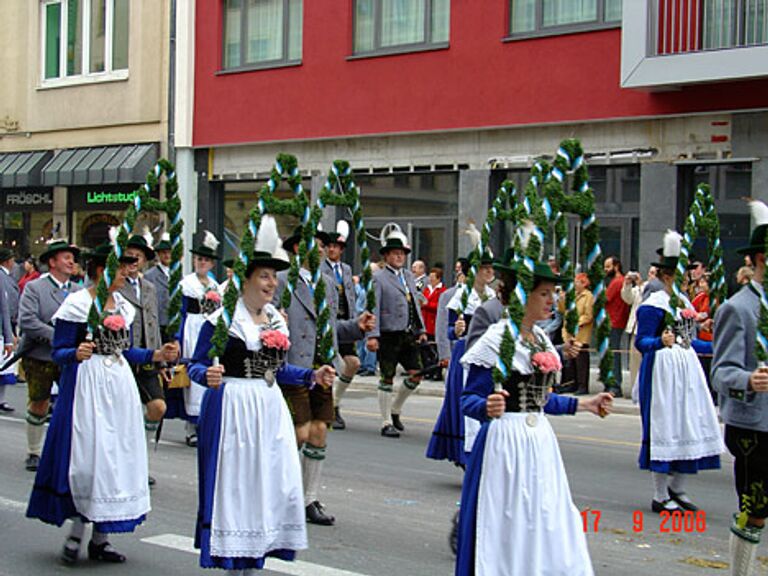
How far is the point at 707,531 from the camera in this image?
9008mm

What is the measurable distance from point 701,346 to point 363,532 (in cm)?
351

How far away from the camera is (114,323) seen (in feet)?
25.9

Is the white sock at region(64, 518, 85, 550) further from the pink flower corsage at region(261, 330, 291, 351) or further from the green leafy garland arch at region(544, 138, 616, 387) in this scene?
the green leafy garland arch at region(544, 138, 616, 387)

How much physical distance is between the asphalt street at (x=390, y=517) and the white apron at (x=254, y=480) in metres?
0.99

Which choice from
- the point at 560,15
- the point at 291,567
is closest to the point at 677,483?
the point at 291,567

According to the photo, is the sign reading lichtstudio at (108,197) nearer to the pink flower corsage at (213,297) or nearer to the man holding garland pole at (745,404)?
the pink flower corsage at (213,297)

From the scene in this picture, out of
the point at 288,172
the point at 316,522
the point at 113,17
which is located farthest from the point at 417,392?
the point at 113,17

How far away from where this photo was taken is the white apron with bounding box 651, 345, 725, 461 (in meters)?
9.62

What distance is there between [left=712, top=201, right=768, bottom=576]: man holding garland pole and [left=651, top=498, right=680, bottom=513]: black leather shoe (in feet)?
9.32

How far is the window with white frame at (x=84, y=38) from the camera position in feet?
91.1

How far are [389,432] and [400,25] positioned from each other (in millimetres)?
11229

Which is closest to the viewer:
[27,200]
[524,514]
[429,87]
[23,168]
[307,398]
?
[524,514]

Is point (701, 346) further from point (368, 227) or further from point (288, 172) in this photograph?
point (368, 227)

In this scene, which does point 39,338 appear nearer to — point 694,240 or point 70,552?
point 70,552
